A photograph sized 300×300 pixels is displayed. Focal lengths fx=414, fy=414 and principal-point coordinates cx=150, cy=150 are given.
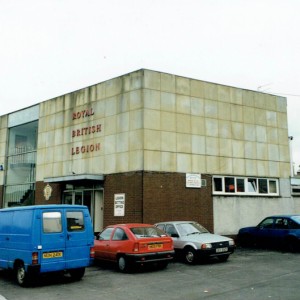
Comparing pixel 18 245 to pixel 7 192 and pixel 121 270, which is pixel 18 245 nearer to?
pixel 121 270

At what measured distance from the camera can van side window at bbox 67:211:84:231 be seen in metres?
11.2

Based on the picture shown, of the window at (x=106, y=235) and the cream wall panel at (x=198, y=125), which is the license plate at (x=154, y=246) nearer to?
Result: the window at (x=106, y=235)

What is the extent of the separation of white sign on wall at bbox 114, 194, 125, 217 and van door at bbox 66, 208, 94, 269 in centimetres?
656

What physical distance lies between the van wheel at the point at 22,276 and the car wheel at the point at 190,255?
5528 millimetres

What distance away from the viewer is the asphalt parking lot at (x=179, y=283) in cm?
918

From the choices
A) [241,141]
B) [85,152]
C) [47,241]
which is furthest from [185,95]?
[47,241]

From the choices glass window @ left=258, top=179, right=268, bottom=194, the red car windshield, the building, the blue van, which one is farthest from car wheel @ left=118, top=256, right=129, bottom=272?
glass window @ left=258, top=179, right=268, bottom=194

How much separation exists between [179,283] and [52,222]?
12.0ft

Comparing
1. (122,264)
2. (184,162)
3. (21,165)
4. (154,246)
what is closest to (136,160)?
(184,162)

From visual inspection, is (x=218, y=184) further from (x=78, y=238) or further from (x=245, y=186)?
(x=78, y=238)

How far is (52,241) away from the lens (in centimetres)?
1070

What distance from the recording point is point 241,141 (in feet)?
69.9

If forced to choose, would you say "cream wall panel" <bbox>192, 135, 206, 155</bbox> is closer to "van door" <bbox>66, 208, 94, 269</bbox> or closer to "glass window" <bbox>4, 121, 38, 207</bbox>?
"van door" <bbox>66, 208, 94, 269</bbox>

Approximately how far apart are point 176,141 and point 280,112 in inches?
293
